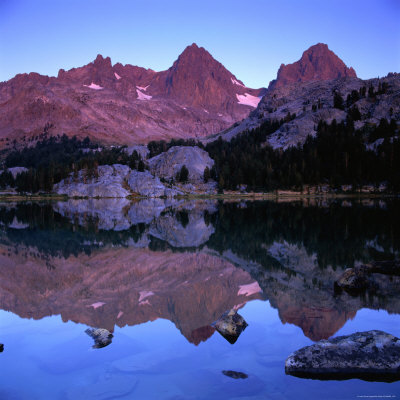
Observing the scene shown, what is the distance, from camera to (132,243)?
28609mm

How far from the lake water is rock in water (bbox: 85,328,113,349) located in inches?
6.5

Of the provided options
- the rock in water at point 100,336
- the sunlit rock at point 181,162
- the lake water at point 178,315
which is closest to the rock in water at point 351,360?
the lake water at point 178,315

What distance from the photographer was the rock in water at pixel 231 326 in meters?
10.6

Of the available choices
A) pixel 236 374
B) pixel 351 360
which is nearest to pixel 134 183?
pixel 236 374

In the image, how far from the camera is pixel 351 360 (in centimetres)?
845

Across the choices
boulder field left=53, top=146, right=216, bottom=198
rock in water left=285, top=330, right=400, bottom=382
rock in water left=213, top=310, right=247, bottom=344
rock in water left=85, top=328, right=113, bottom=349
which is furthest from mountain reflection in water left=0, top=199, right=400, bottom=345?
boulder field left=53, top=146, right=216, bottom=198

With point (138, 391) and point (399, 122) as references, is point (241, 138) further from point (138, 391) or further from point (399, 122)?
point (138, 391)

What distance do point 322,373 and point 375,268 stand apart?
9.80 m

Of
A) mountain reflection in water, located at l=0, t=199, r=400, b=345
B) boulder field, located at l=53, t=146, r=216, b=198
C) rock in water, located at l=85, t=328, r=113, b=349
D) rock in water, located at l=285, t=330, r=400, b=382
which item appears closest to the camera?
rock in water, located at l=285, t=330, r=400, b=382

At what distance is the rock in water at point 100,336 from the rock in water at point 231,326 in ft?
10.8

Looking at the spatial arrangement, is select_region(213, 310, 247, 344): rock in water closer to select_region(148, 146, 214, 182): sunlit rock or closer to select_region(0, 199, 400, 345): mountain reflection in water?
select_region(0, 199, 400, 345): mountain reflection in water

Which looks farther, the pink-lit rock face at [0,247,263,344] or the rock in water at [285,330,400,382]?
the pink-lit rock face at [0,247,263,344]

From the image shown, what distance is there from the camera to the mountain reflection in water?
1254 cm

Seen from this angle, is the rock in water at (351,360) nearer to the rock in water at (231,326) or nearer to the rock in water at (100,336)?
the rock in water at (231,326)
